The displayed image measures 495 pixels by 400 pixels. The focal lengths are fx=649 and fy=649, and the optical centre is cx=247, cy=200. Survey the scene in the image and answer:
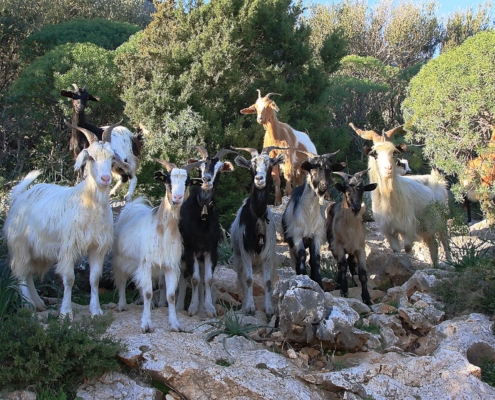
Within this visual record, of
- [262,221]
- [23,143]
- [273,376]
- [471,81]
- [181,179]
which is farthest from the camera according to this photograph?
[23,143]

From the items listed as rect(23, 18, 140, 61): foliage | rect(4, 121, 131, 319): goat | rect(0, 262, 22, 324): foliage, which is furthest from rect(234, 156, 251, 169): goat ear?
rect(23, 18, 140, 61): foliage

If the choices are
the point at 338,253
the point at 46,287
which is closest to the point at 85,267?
the point at 46,287

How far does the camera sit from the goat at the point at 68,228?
7.23 m

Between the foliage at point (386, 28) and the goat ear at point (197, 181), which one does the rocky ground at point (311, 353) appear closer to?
the goat ear at point (197, 181)

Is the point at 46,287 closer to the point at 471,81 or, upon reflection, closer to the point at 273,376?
the point at 273,376

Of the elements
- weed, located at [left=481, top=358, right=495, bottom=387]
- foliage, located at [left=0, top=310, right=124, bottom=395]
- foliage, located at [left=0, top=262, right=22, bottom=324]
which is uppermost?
foliage, located at [left=0, top=262, right=22, bottom=324]

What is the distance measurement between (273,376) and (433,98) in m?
8.38

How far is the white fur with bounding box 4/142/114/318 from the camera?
7.23m

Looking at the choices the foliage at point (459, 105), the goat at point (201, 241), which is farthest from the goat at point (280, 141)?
the goat at point (201, 241)

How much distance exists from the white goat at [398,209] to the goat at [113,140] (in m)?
3.97

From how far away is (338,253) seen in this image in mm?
9070

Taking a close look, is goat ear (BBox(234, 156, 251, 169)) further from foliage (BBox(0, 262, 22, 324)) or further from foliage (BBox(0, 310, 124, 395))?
foliage (BBox(0, 262, 22, 324))

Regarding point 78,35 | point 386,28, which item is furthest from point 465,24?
point 78,35

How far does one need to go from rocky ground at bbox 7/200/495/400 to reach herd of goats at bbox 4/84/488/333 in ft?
1.52
